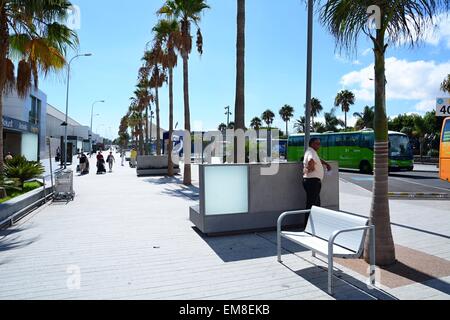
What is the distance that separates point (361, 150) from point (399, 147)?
2.52 meters

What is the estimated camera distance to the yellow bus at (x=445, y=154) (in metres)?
11.9

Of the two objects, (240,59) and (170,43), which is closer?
(240,59)

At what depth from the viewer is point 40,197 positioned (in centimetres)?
1056

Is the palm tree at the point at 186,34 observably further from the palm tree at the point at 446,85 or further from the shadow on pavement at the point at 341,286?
the palm tree at the point at 446,85

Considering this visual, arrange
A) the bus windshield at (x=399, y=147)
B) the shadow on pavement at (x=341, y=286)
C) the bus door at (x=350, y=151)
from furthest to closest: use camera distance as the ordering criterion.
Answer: the bus door at (x=350, y=151), the bus windshield at (x=399, y=147), the shadow on pavement at (x=341, y=286)

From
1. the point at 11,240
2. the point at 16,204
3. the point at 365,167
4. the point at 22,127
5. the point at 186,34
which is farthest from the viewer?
the point at 22,127

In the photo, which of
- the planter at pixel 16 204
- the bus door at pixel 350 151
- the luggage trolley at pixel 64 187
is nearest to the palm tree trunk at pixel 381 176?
the planter at pixel 16 204

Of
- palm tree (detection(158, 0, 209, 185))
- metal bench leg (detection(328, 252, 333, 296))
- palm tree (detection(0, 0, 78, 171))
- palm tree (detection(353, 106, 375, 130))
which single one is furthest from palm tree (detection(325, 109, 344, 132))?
metal bench leg (detection(328, 252, 333, 296))

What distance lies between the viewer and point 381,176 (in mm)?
4906

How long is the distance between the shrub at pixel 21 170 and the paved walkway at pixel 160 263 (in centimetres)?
428

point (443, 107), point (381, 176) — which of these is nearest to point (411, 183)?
point (443, 107)

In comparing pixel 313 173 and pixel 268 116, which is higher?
pixel 268 116

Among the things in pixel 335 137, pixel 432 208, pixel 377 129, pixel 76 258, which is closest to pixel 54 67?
pixel 76 258

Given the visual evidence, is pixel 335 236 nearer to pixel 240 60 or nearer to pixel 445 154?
pixel 240 60
